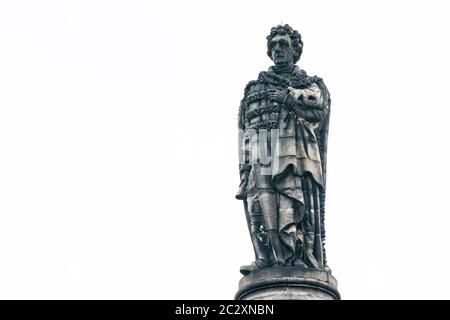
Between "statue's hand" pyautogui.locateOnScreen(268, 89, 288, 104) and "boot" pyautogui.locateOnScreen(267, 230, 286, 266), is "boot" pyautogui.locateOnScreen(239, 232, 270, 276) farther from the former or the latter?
"statue's hand" pyautogui.locateOnScreen(268, 89, 288, 104)

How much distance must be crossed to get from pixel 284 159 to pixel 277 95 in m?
1.53

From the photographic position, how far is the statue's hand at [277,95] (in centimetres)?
2928

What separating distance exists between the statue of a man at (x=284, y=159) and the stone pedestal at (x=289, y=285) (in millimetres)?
337

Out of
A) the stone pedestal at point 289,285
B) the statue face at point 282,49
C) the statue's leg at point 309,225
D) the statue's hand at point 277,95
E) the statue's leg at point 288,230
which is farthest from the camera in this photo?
the statue face at point 282,49

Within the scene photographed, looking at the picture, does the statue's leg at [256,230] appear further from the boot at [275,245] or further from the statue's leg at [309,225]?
the statue's leg at [309,225]

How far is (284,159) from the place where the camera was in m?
28.8

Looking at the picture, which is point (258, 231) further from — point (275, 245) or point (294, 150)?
point (294, 150)

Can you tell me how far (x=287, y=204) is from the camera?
28594 mm

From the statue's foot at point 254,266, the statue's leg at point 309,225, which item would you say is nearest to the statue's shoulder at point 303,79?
the statue's leg at point 309,225

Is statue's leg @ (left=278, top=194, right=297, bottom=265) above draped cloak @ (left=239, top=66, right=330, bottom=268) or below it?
below

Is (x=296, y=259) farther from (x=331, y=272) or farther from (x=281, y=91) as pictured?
(x=281, y=91)

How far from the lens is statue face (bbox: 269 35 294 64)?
3003 centimetres

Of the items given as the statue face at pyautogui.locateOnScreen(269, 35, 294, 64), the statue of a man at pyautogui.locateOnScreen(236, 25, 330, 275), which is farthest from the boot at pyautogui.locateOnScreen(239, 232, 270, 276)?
the statue face at pyautogui.locateOnScreen(269, 35, 294, 64)

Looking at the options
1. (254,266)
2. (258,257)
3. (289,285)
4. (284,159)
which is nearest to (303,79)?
(284,159)
